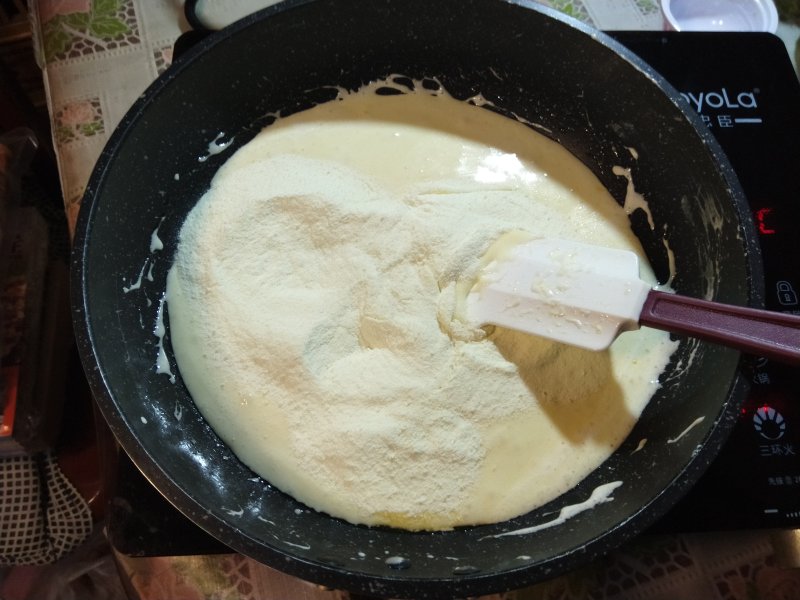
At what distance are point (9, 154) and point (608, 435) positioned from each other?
1.09 metres

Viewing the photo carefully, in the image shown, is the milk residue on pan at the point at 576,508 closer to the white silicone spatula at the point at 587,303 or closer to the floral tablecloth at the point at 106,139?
the floral tablecloth at the point at 106,139

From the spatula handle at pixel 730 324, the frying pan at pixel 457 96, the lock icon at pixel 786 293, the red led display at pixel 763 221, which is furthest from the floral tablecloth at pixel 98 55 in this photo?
the spatula handle at pixel 730 324

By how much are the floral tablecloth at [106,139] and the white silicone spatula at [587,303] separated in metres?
0.31

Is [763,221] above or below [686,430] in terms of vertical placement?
above

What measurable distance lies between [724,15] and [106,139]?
43.5 inches

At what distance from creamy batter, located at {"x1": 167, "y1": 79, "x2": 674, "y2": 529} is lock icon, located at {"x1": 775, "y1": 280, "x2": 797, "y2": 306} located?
0.19 meters

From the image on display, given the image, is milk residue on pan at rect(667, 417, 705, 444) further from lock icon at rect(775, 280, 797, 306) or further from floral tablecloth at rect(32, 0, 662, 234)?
floral tablecloth at rect(32, 0, 662, 234)

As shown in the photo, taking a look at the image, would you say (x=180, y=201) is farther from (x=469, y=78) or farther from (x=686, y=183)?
(x=686, y=183)

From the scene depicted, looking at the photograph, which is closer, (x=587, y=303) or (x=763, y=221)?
(x=587, y=303)

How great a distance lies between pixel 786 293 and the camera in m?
0.90

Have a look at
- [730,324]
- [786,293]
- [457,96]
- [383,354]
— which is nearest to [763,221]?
[786,293]

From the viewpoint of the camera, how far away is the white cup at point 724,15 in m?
1.09

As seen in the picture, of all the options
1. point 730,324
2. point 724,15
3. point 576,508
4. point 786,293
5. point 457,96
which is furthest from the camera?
point 724,15

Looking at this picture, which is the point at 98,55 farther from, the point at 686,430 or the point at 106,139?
the point at 686,430
